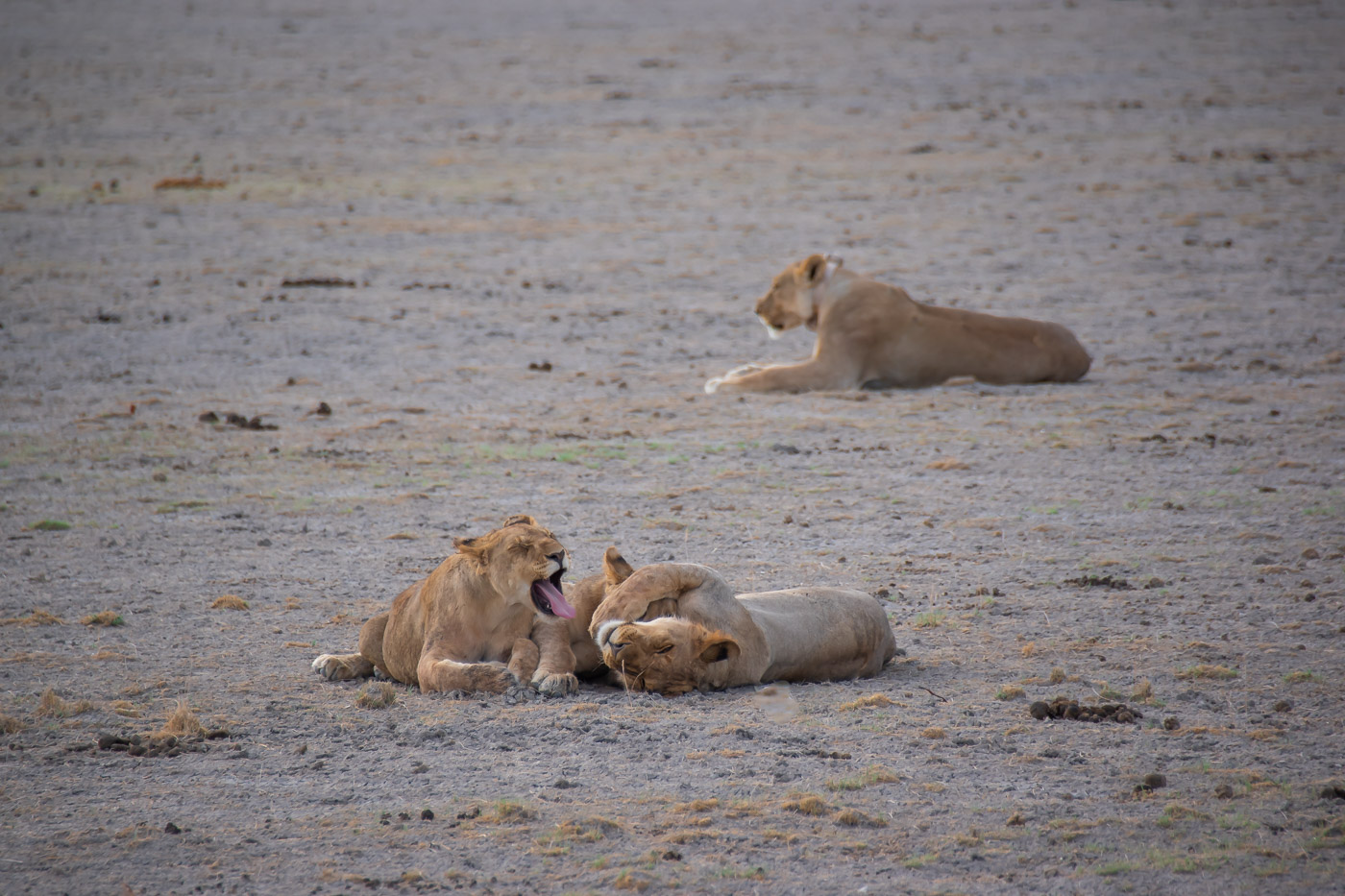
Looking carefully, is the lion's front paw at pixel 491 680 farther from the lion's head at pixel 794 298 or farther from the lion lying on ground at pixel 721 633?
the lion's head at pixel 794 298

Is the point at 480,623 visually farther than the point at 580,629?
No

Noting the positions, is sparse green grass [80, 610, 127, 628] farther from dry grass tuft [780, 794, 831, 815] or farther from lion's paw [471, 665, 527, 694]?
dry grass tuft [780, 794, 831, 815]

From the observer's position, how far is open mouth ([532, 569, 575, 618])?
5371mm

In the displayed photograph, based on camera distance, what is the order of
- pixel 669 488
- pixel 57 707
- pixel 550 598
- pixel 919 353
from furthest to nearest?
1. pixel 919 353
2. pixel 669 488
3. pixel 550 598
4. pixel 57 707

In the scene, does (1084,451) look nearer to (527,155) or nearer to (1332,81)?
(527,155)

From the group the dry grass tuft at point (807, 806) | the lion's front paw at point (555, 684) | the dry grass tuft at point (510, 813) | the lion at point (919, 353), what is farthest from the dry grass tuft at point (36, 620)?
the lion at point (919, 353)

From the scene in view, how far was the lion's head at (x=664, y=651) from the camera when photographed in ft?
16.9

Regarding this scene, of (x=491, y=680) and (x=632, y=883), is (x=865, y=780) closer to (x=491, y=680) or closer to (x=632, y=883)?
(x=632, y=883)

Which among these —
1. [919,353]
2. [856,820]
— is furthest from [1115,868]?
[919,353]

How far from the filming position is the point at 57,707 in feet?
16.9

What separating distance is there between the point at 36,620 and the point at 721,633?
3.23 metres

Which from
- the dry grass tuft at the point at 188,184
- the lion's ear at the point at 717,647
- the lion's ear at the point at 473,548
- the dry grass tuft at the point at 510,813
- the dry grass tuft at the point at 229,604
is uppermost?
the dry grass tuft at the point at 188,184

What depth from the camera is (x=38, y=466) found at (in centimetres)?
931

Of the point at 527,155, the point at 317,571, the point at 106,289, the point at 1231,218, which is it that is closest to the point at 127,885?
the point at 317,571
